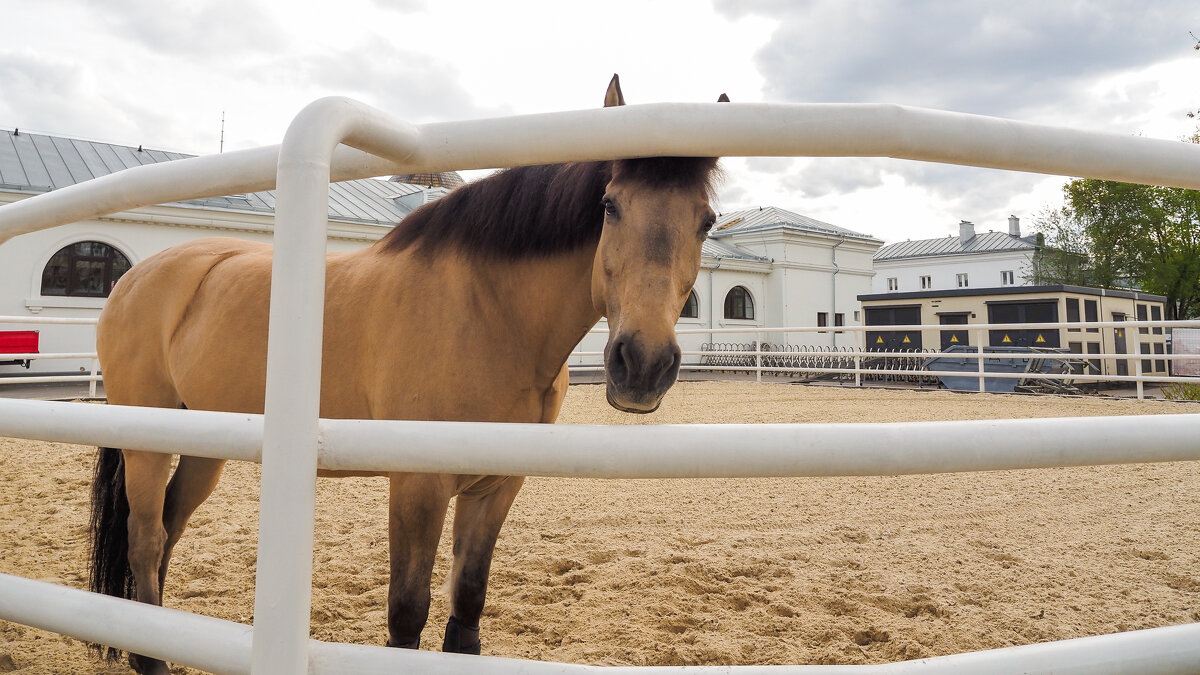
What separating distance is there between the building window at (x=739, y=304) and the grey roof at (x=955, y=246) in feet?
76.2

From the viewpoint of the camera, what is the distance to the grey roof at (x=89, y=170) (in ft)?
47.5

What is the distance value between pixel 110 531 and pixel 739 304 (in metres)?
24.7

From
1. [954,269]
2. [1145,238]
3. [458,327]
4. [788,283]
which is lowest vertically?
[458,327]

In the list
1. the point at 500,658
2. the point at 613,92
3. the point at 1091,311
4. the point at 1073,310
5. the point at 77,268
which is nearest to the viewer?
the point at 500,658

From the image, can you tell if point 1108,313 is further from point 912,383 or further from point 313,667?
point 313,667

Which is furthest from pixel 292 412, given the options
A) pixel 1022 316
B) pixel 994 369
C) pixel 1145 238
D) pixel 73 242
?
pixel 1145 238

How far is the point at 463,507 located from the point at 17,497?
159 inches

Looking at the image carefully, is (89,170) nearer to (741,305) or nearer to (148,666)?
(148,666)

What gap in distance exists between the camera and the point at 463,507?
2070mm

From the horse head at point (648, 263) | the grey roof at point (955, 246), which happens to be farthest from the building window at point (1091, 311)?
the grey roof at point (955, 246)

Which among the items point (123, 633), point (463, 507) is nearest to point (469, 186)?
point (463, 507)

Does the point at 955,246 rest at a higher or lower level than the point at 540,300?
higher

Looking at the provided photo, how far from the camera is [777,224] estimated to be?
2673cm

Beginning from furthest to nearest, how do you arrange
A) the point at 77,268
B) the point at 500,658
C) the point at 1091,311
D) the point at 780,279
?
the point at 780,279 → the point at 1091,311 → the point at 77,268 → the point at 500,658
